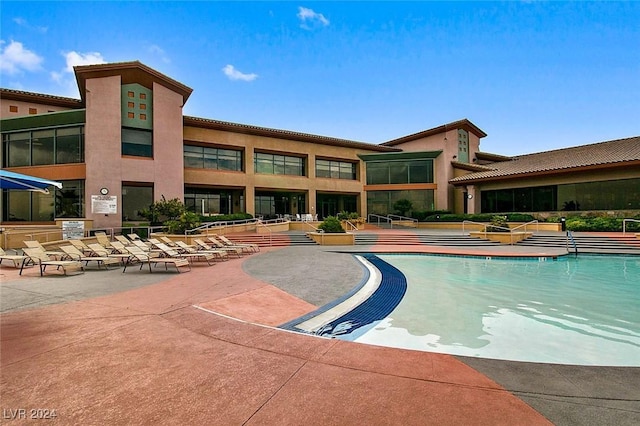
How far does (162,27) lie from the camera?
14.4 metres

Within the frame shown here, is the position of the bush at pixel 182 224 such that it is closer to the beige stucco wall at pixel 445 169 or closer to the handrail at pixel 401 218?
the handrail at pixel 401 218

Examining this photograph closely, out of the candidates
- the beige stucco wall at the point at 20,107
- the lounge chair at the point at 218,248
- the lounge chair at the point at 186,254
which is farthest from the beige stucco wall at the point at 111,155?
the lounge chair at the point at 186,254

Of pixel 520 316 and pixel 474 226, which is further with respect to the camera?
pixel 474 226

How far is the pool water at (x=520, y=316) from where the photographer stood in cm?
514

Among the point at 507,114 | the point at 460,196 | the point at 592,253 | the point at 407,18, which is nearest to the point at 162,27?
the point at 407,18

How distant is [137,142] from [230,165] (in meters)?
8.14

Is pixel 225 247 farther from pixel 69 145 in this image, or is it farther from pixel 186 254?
pixel 69 145

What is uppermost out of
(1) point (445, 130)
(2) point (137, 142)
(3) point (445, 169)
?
(1) point (445, 130)

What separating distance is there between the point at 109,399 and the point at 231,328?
220cm

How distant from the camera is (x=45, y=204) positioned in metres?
23.0

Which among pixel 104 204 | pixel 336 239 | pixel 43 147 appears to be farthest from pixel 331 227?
pixel 43 147

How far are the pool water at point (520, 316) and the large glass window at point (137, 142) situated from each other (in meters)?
20.0

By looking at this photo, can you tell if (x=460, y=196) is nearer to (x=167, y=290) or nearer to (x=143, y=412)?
(x=167, y=290)

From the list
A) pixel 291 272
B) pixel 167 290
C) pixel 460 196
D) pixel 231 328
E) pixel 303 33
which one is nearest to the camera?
pixel 231 328
